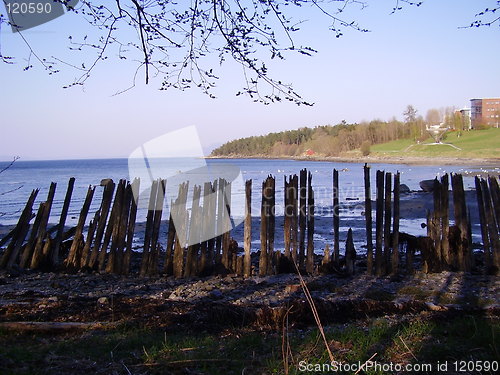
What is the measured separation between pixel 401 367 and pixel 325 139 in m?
130

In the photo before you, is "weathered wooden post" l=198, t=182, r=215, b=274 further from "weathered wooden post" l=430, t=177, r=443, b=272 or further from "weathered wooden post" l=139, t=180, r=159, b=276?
"weathered wooden post" l=430, t=177, r=443, b=272

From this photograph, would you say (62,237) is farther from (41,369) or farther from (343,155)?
(343,155)

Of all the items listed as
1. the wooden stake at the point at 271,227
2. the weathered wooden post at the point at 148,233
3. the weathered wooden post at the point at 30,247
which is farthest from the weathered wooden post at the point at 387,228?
the weathered wooden post at the point at 30,247

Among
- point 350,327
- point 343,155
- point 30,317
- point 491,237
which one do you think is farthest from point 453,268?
point 343,155

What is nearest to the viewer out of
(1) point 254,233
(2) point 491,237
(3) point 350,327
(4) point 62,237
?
(3) point 350,327

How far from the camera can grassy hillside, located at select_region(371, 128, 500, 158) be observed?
74656 millimetres

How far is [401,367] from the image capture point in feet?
11.4

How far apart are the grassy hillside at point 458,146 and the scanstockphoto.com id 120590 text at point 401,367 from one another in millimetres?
70178

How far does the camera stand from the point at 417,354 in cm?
368

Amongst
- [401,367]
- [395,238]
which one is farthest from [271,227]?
[401,367]

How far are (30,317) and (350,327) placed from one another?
3095mm

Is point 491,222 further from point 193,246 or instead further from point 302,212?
point 193,246

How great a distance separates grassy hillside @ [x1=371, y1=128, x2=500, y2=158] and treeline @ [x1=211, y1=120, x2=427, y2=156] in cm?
672

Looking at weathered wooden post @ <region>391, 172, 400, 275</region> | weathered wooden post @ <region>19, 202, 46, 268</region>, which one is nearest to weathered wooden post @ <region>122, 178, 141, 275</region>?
weathered wooden post @ <region>19, 202, 46, 268</region>
